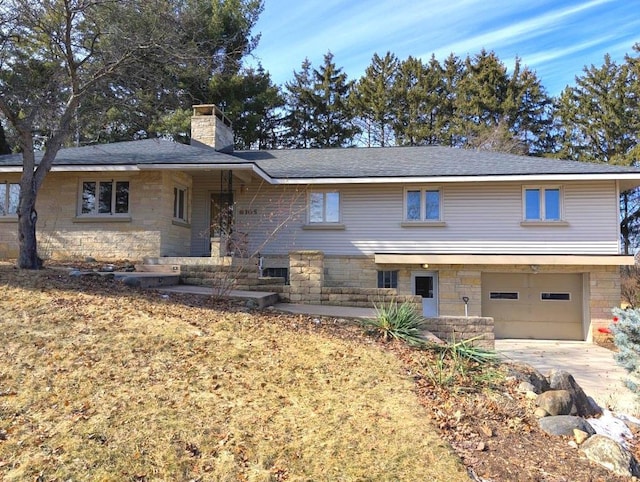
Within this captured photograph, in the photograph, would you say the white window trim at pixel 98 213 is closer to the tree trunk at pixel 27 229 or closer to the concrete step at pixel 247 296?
the tree trunk at pixel 27 229

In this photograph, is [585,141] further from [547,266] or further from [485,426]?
[485,426]

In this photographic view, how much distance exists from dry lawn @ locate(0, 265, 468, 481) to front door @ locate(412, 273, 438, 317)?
23.7ft

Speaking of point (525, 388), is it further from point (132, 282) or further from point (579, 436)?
point (132, 282)

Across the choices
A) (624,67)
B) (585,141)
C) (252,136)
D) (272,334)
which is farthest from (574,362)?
(624,67)

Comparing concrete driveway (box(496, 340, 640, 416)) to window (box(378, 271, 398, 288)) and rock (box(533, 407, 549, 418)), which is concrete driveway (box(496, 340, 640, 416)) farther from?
window (box(378, 271, 398, 288))

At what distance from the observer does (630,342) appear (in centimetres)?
556

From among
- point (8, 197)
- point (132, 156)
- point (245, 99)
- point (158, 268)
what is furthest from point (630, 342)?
point (245, 99)

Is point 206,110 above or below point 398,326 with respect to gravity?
above

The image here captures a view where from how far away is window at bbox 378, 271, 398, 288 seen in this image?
43.2 feet

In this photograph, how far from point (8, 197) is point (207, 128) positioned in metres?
6.05

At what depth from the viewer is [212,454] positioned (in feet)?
10.7

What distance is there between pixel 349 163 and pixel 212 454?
38.3ft

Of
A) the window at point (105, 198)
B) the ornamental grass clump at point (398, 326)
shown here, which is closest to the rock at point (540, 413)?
the ornamental grass clump at point (398, 326)

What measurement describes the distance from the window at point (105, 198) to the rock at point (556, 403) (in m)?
10.9
